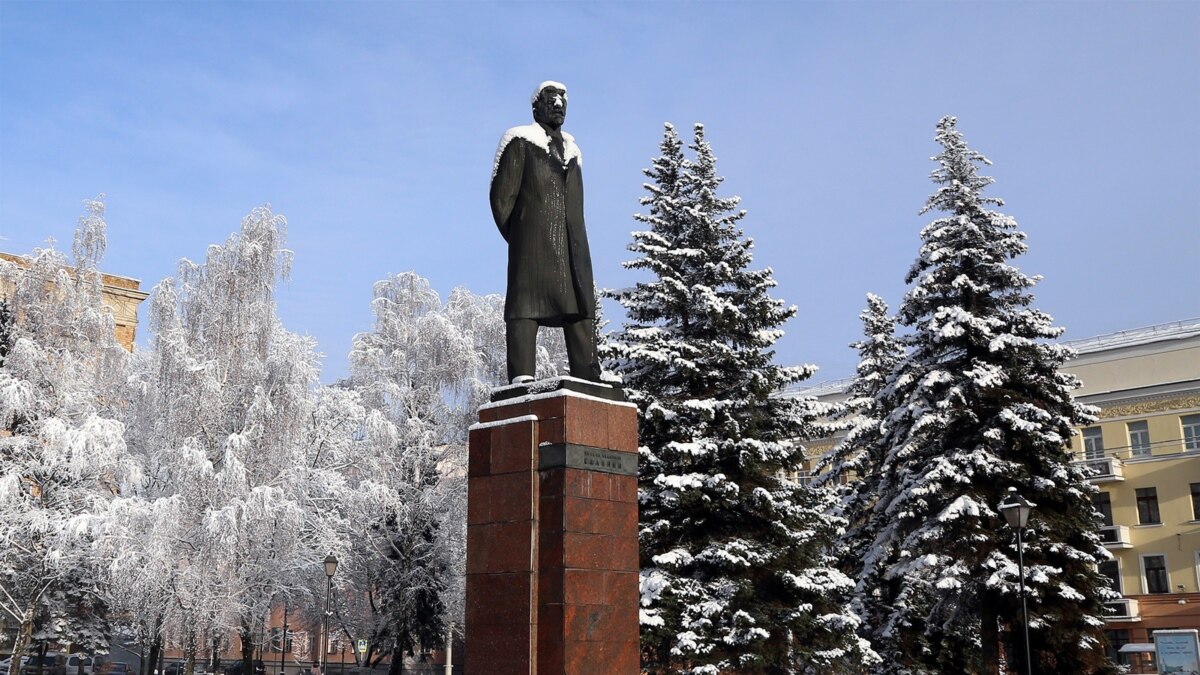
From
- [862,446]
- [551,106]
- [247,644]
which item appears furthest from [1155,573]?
[551,106]

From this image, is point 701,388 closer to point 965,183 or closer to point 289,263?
point 965,183

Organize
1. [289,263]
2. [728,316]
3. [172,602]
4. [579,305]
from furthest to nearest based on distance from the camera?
[289,263], [172,602], [728,316], [579,305]

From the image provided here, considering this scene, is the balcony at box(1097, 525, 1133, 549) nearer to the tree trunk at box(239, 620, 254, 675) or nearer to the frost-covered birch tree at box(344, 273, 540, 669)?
the frost-covered birch tree at box(344, 273, 540, 669)

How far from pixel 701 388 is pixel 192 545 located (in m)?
11.7

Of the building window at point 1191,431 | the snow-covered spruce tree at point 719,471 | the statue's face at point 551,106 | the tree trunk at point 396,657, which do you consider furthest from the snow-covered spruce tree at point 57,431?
the building window at point 1191,431

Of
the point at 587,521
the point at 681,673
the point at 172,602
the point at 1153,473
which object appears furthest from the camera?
the point at 1153,473

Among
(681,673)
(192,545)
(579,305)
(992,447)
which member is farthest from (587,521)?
(192,545)

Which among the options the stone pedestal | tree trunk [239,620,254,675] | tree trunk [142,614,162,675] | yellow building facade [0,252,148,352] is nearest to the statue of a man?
the stone pedestal

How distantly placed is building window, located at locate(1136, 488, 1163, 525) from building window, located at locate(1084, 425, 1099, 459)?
1.96m

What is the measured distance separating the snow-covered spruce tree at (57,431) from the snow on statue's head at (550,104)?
56.7 feet

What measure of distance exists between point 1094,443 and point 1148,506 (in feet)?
9.53

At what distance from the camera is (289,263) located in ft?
91.4

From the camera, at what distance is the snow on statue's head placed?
1104 cm

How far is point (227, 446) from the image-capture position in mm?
24859
